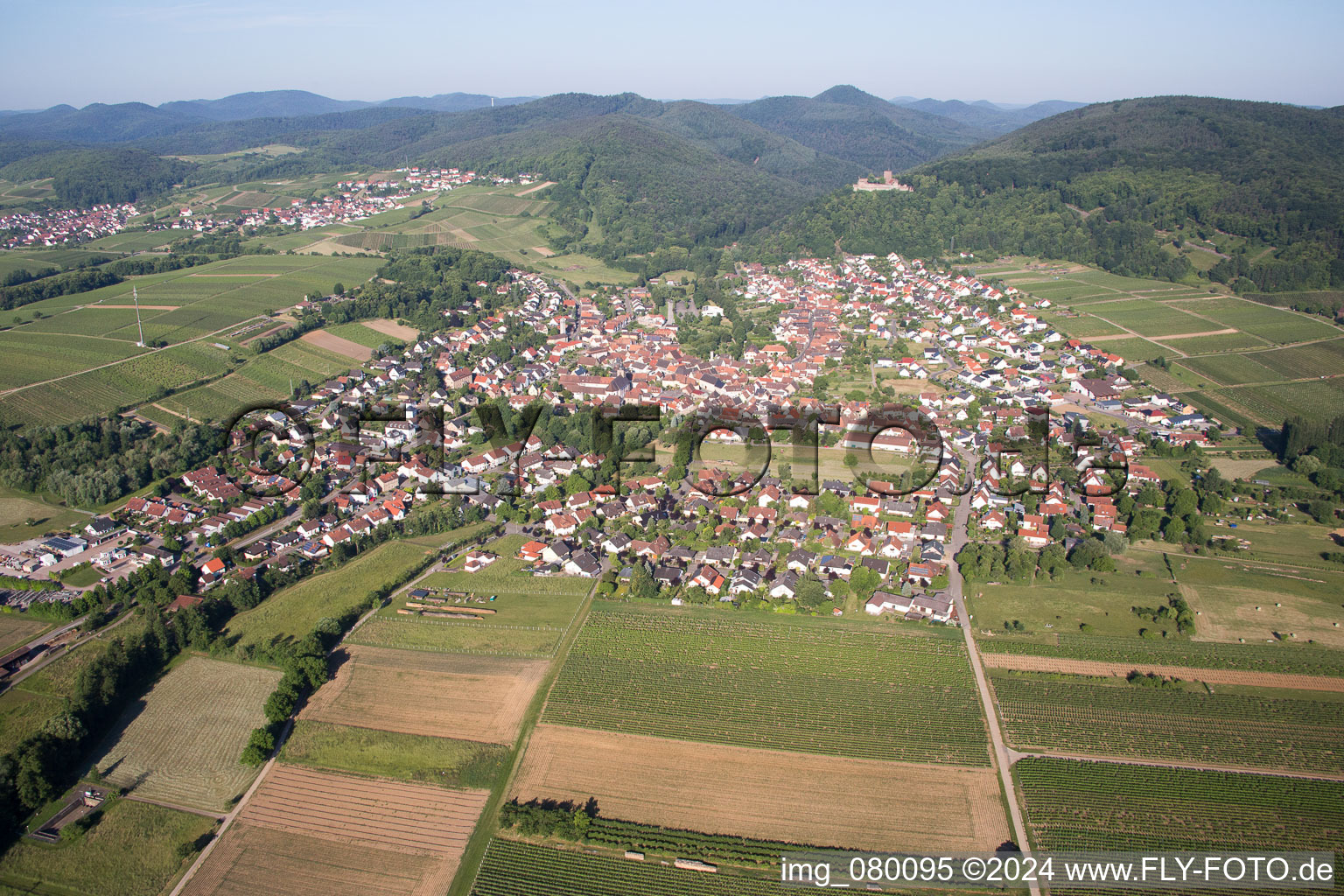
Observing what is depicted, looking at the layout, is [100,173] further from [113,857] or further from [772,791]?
[772,791]

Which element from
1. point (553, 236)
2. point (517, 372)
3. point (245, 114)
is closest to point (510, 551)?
point (517, 372)

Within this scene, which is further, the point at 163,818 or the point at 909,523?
the point at 909,523

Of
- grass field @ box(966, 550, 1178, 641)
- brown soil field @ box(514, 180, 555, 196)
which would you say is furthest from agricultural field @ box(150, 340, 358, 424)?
brown soil field @ box(514, 180, 555, 196)

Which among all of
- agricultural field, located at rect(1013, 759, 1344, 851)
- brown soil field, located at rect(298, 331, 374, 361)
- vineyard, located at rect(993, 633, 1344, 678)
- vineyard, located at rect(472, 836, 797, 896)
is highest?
brown soil field, located at rect(298, 331, 374, 361)

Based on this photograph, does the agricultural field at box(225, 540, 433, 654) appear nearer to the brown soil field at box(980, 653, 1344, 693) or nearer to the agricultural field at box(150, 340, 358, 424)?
the agricultural field at box(150, 340, 358, 424)

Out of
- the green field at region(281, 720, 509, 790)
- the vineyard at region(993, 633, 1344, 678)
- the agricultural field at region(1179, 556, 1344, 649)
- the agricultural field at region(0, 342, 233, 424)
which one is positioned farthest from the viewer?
the agricultural field at region(0, 342, 233, 424)

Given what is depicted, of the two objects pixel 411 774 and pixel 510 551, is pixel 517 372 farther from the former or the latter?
pixel 411 774
